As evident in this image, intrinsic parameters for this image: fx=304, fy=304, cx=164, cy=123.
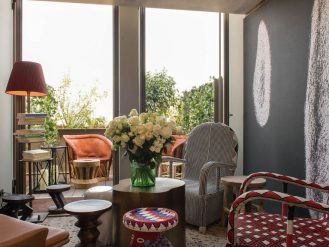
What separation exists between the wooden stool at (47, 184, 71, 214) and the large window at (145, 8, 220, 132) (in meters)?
1.62

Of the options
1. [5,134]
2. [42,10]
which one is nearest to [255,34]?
[42,10]

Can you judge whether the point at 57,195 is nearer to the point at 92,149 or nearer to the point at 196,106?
the point at 92,149

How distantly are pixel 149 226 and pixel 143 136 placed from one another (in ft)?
2.26

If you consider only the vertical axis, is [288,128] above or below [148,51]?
below

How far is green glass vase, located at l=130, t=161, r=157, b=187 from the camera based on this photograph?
2.32 metres

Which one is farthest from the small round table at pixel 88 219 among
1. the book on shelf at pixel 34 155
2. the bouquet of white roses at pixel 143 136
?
the book on shelf at pixel 34 155

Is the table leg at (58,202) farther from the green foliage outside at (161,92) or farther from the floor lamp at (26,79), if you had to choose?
the green foliage outside at (161,92)

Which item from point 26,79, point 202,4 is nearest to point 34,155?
point 26,79

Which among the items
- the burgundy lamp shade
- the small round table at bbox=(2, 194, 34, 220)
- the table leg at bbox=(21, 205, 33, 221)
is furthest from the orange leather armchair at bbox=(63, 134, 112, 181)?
the small round table at bbox=(2, 194, 34, 220)

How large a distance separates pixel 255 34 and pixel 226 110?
108 centimetres

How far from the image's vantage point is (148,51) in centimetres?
429

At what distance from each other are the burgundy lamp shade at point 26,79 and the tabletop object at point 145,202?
1.75m

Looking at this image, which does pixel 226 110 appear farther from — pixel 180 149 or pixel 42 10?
pixel 42 10

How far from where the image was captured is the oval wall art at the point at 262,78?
340 centimetres
